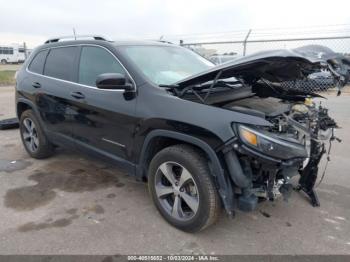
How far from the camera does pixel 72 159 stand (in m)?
5.21

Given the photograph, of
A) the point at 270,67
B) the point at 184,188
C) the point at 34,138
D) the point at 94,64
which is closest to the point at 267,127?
the point at 270,67

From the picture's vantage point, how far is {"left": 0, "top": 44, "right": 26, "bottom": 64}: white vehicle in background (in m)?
43.5

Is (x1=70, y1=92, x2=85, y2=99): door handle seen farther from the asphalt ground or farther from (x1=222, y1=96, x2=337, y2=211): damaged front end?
(x1=222, y1=96, x2=337, y2=211): damaged front end

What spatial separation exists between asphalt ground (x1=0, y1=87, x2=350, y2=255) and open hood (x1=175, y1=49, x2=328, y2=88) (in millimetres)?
1398

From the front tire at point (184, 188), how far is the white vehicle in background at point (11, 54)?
150 feet

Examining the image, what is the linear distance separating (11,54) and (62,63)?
4529 cm

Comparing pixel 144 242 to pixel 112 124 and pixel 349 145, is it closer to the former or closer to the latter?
pixel 112 124

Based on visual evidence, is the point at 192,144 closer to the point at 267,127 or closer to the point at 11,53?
the point at 267,127

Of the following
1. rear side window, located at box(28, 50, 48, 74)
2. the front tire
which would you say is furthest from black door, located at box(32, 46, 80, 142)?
the front tire

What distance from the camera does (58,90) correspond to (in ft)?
14.2

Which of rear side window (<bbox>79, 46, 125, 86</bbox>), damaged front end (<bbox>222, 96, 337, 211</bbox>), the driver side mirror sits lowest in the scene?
damaged front end (<bbox>222, 96, 337, 211</bbox>)

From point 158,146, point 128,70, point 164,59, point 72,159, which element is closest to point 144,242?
point 158,146

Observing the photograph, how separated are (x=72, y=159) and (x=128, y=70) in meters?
2.30

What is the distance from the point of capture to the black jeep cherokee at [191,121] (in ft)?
8.99
